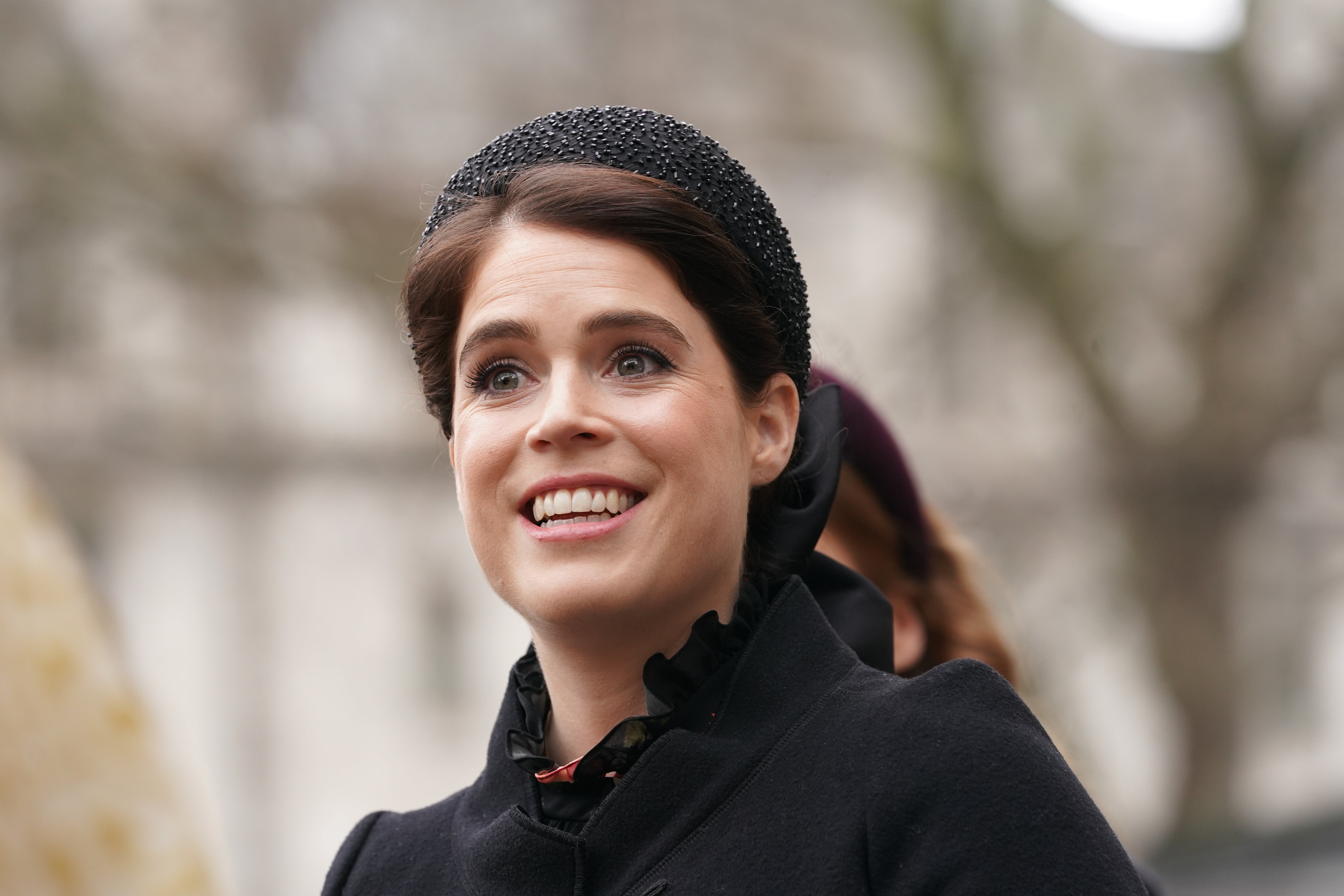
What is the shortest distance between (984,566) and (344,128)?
616 centimetres

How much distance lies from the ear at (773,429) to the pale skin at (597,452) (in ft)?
0.20

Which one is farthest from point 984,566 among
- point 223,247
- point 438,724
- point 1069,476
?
point 438,724

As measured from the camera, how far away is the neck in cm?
142

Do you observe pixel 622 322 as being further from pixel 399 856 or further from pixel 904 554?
pixel 904 554

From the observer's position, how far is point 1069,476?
388 inches

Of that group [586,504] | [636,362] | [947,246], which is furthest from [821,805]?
[947,246]

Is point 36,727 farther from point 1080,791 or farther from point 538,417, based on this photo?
point 1080,791

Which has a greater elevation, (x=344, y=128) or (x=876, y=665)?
(x=344, y=128)

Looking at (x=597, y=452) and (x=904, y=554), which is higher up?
(x=904, y=554)

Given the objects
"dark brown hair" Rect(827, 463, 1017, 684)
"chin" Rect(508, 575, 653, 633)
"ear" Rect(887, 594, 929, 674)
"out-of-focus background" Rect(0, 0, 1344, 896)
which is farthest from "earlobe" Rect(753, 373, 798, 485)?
"out-of-focus background" Rect(0, 0, 1344, 896)

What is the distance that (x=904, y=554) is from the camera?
2.63 metres

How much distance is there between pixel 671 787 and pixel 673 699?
0.10 m

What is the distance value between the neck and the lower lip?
10 centimetres

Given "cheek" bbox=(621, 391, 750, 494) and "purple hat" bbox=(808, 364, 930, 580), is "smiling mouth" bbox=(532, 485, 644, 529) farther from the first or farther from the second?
"purple hat" bbox=(808, 364, 930, 580)
